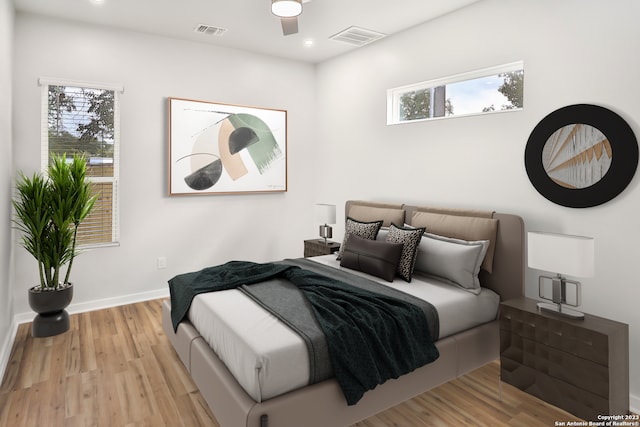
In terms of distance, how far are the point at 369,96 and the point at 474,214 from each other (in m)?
1.95

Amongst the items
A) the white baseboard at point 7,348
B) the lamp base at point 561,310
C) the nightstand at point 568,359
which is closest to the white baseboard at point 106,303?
the white baseboard at point 7,348

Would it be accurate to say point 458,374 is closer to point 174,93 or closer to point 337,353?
point 337,353

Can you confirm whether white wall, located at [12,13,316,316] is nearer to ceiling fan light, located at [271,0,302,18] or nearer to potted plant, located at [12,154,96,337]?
potted plant, located at [12,154,96,337]

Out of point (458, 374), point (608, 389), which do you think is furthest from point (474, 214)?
point (608, 389)

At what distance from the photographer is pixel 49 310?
3316mm

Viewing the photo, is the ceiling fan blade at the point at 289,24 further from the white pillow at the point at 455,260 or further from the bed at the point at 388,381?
the white pillow at the point at 455,260

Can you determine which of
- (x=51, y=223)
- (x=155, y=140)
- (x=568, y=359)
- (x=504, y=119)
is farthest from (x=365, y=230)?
(x=51, y=223)

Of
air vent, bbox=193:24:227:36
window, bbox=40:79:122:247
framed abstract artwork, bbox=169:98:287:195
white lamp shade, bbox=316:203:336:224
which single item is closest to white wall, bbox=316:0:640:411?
white lamp shade, bbox=316:203:336:224

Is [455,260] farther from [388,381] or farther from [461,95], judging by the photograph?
[461,95]

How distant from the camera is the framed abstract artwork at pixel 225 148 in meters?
4.38

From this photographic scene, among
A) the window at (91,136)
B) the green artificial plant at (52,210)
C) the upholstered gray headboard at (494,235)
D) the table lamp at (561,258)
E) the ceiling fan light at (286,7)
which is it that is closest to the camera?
the table lamp at (561,258)

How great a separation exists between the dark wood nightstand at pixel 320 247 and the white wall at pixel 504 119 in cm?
67

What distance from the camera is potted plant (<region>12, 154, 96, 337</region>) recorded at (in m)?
3.23

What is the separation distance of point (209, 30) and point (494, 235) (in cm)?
332
